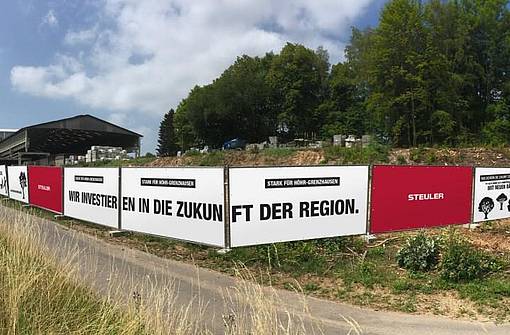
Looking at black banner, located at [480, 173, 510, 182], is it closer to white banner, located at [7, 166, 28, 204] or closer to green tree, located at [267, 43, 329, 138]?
white banner, located at [7, 166, 28, 204]

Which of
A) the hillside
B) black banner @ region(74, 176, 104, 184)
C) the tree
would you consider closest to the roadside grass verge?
black banner @ region(74, 176, 104, 184)

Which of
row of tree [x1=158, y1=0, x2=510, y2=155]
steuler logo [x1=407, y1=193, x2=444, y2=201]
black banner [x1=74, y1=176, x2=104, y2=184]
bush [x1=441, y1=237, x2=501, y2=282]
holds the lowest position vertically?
bush [x1=441, y1=237, x2=501, y2=282]

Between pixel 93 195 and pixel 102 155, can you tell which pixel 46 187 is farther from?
pixel 102 155

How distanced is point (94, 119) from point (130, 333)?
7440cm

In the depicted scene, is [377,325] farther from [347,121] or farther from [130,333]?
[347,121]

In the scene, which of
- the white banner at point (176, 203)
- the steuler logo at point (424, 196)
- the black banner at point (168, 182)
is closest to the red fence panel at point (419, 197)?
the steuler logo at point (424, 196)

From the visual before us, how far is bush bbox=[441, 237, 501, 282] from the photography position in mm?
8133

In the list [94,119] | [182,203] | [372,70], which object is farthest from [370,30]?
[182,203]

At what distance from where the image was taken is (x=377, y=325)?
246 inches

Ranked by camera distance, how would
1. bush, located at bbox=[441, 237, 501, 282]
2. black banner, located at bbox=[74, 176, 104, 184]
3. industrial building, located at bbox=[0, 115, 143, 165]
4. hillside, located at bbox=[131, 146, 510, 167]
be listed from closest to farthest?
bush, located at bbox=[441, 237, 501, 282]
black banner, located at bbox=[74, 176, 104, 184]
hillside, located at bbox=[131, 146, 510, 167]
industrial building, located at bbox=[0, 115, 143, 165]

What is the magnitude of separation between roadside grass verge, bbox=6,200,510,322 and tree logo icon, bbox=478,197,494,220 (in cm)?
131

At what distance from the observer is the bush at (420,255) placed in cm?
895

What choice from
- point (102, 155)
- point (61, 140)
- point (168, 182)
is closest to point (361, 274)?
point (168, 182)

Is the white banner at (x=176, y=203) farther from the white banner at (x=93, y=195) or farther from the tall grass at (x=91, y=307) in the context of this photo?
the tall grass at (x=91, y=307)
